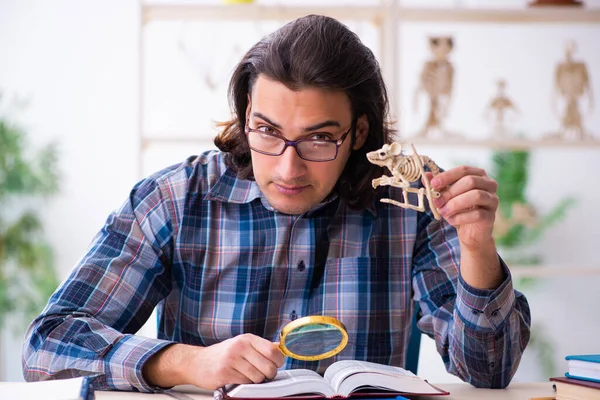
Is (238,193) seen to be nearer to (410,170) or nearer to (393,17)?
(410,170)

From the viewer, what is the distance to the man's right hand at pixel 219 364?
133cm

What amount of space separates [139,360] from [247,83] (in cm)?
79

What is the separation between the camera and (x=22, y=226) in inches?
151

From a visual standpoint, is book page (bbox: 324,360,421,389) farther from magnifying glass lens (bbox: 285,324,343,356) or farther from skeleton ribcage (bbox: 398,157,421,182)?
skeleton ribcage (bbox: 398,157,421,182)

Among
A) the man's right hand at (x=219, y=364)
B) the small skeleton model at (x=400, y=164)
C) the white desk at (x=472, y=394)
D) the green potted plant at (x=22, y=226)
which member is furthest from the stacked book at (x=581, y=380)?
the green potted plant at (x=22, y=226)

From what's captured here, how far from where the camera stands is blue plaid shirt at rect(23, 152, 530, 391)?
1.72 m

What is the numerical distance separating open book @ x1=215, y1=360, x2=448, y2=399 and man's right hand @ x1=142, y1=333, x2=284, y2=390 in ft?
0.08

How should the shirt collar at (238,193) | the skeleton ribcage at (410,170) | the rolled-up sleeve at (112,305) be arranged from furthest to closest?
the shirt collar at (238,193)
the rolled-up sleeve at (112,305)
the skeleton ribcage at (410,170)

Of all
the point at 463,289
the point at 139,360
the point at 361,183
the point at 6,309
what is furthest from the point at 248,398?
the point at 6,309

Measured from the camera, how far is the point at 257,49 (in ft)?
5.92

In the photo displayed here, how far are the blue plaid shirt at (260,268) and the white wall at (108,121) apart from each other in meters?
2.33

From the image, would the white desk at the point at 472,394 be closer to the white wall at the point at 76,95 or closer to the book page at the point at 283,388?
the book page at the point at 283,388

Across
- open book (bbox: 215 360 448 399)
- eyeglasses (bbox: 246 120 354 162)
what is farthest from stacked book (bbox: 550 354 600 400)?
eyeglasses (bbox: 246 120 354 162)

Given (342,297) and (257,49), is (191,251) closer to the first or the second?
(342,297)
